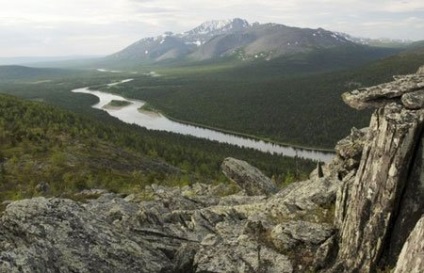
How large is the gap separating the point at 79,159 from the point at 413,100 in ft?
279

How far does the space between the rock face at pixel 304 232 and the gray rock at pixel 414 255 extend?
0.14ft

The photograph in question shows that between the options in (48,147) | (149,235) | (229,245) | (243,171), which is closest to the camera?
(229,245)

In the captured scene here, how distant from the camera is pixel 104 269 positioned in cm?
2355

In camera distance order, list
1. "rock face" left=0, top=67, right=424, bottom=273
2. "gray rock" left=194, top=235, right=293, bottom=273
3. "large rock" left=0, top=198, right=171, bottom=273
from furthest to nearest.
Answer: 1. "gray rock" left=194, top=235, right=293, bottom=273
2. "large rock" left=0, top=198, right=171, bottom=273
3. "rock face" left=0, top=67, right=424, bottom=273

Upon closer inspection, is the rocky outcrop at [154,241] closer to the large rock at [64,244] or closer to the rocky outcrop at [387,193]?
the large rock at [64,244]

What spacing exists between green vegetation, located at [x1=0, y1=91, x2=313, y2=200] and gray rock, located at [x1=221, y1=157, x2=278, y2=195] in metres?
22.7

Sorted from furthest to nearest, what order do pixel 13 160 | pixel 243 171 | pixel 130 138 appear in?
pixel 130 138
pixel 13 160
pixel 243 171

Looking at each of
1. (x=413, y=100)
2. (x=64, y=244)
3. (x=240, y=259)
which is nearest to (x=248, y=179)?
(x=240, y=259)

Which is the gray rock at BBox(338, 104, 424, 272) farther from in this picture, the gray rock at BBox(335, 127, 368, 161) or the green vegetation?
the green vegetation

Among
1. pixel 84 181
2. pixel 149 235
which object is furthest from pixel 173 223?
pixel 84 181

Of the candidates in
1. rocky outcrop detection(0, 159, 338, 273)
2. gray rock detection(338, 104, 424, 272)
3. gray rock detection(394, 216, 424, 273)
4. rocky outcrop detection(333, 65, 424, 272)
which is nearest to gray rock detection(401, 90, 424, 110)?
rocky outcrop detection(333, 65, 424, 272)

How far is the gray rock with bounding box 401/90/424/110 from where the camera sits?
22188mm

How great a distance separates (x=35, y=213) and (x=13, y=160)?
225ft

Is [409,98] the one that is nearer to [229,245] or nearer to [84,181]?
[229,245]
